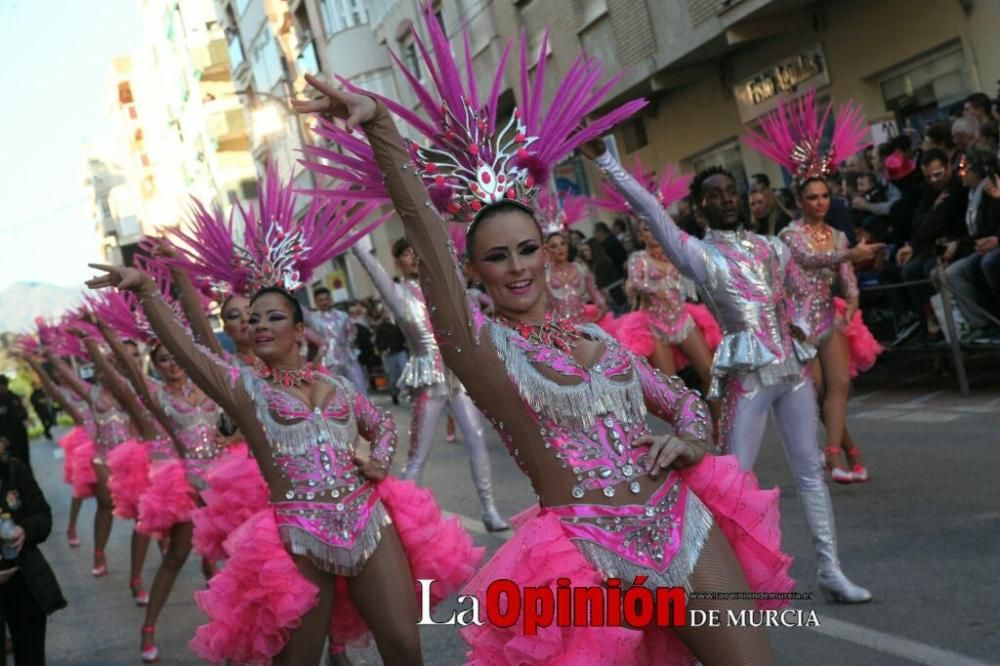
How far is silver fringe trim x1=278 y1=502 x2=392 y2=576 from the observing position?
16.6 feet

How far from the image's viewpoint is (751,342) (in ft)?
20.1

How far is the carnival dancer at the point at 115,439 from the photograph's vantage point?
891 centimetres

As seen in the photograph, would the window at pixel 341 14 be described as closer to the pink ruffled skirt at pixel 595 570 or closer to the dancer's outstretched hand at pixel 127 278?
the dancer's outstretched hand at pixel 127 278

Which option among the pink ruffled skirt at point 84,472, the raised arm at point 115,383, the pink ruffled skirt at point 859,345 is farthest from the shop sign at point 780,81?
the raised arm at point 115,383

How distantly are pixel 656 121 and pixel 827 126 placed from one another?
5084 millimetres

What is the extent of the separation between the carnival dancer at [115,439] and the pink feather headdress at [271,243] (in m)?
1.53

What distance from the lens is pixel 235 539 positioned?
527 cm

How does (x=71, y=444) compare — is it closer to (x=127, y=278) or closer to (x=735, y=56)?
(x=127, y=278)

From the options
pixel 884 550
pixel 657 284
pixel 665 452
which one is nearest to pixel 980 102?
pixel 657 284

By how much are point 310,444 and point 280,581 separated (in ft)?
1.84

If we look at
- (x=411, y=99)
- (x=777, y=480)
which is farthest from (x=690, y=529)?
(x=411, y=99)

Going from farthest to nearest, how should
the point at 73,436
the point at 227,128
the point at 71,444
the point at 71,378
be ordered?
the point at 227,128 → the point at 73,436 → the point at 71,444 → the point at 71,378


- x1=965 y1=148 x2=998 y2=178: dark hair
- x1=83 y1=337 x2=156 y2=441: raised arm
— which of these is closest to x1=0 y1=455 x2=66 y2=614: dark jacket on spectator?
x1=83 y1=337 x2=156 y2=441: raised arm

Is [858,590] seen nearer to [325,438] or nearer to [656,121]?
[325,438]
